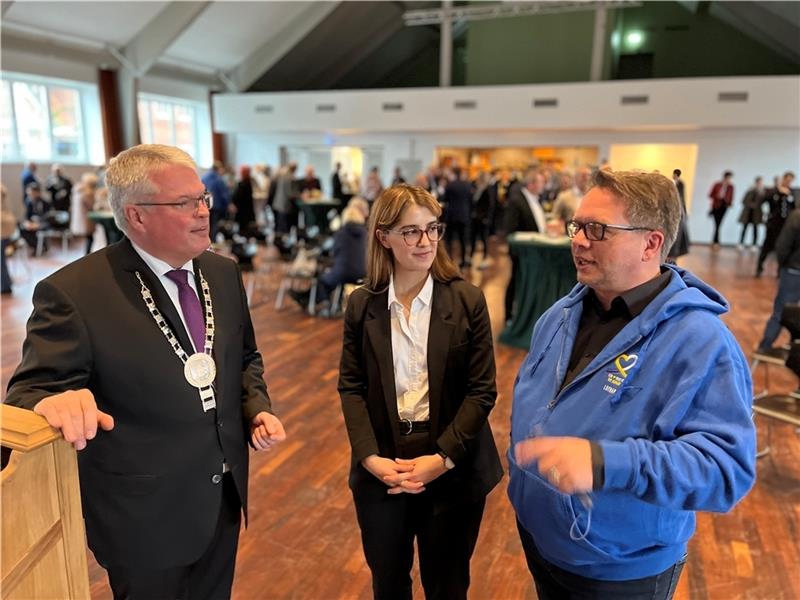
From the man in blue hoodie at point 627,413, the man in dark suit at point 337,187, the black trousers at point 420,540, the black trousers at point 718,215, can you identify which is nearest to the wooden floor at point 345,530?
the black trousers at point 420,540

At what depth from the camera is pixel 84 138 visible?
1298 cm

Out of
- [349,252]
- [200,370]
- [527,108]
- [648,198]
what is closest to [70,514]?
[200,370]

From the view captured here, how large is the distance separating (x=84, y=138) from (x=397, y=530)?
14.5 metres

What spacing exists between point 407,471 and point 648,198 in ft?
3.04

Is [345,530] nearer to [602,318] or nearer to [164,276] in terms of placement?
[164,276]

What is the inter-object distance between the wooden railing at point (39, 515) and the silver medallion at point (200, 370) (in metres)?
0.33

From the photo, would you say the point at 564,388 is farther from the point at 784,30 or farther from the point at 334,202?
the point at 784,30

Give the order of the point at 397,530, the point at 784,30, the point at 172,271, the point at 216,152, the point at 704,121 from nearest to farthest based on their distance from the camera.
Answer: the point at 172,271, the point at 397,530, the point at 704,121, the point at 784,30, the point at 216,152

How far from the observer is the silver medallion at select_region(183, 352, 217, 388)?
127 centimetres

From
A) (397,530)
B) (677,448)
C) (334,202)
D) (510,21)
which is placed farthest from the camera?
(510,21)

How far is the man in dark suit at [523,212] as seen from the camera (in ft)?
18.4

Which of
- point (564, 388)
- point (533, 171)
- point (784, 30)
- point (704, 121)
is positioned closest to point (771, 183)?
point (704, 121)

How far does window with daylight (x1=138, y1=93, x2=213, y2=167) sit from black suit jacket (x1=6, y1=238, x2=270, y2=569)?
44.7 feet

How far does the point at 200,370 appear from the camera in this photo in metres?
1.29
